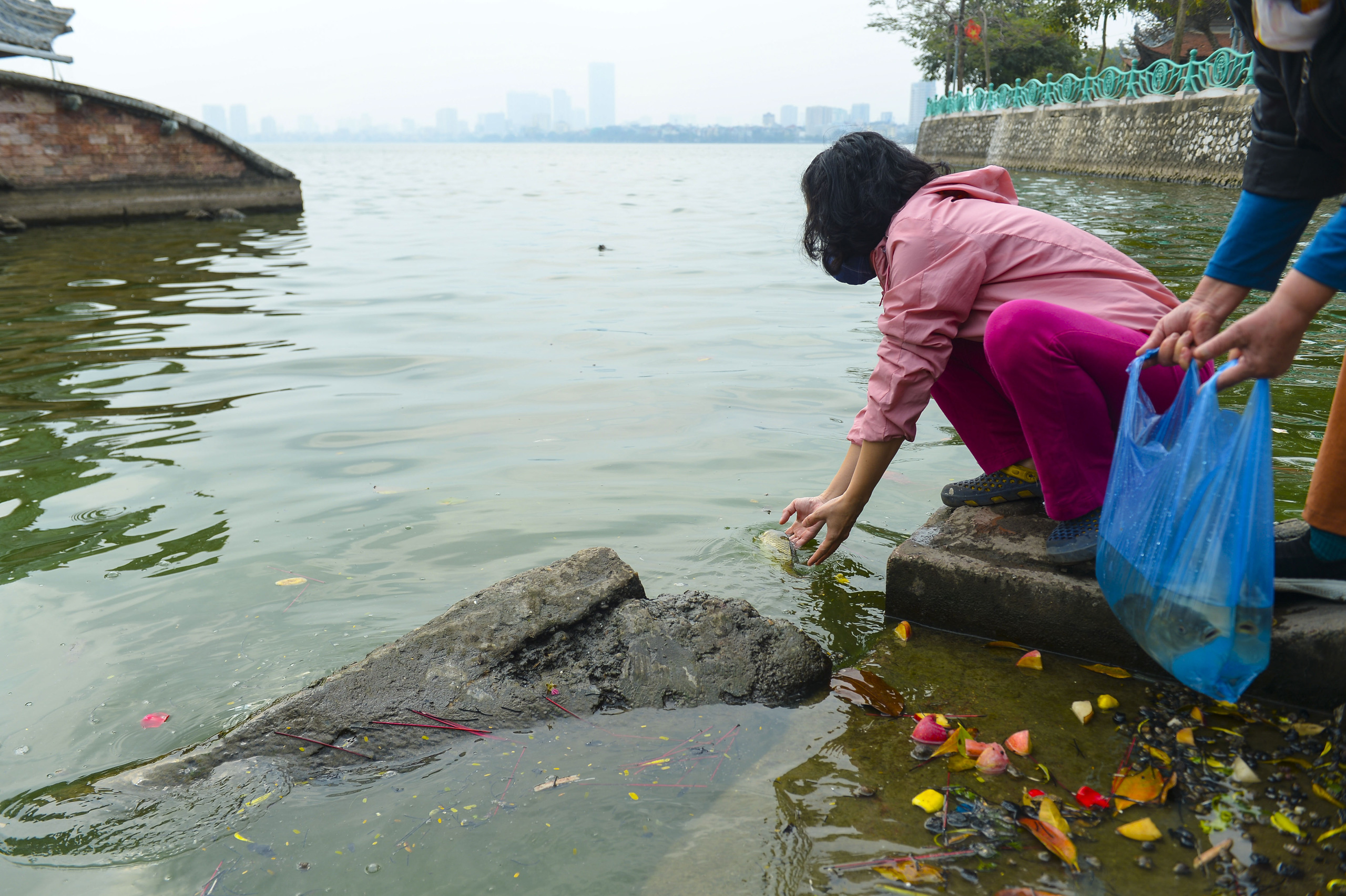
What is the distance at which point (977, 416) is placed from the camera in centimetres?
261

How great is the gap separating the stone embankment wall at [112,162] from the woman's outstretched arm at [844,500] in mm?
18168

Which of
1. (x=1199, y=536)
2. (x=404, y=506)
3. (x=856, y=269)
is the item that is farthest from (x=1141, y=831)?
(x=404, y=506)

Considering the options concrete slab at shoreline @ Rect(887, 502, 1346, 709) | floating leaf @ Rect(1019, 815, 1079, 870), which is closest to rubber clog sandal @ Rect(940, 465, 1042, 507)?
concrete slab at shoreline @ Rect(887, 502, 1346, 709)

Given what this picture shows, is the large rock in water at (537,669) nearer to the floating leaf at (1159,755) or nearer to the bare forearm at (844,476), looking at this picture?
the bare forearm at (844,476)

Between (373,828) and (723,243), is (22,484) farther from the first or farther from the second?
(723,243)

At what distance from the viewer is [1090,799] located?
5.72ft

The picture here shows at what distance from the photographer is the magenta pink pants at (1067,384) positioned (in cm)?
213

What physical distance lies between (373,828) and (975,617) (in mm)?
1578

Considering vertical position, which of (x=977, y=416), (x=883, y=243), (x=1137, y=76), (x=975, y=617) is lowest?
(x=975, y=617)

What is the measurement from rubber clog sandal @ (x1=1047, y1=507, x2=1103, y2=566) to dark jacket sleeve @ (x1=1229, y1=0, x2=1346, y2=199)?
2.66 feet

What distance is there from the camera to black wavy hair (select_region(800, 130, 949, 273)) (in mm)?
2396

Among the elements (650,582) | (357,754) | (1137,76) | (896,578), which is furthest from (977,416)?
(1137,76)

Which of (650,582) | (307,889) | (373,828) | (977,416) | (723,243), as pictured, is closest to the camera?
(307,889)

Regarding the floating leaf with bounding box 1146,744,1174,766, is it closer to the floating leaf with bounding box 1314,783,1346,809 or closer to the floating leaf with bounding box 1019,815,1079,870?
the floating leaf with bounding box 1314,783,1346,809
